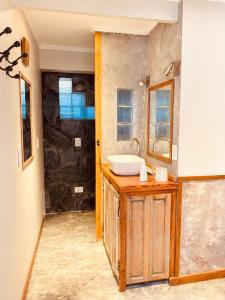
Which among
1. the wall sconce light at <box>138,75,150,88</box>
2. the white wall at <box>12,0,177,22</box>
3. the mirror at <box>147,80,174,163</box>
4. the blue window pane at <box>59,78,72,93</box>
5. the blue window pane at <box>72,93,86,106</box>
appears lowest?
the mirror at <box>147,80,174,163</box>

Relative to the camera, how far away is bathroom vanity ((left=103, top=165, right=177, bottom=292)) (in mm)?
2115

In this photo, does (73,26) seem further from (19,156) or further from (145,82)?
(19,156)

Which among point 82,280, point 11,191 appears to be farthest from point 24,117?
point 82,280

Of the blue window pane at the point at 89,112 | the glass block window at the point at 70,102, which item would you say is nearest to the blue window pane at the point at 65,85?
the glass block window at the point at 70,102

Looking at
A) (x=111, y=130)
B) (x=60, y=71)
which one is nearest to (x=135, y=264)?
(x=111, y=130)

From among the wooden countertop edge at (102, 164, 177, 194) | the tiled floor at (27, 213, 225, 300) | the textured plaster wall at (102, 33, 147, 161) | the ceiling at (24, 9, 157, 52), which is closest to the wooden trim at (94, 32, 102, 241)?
the textured plaster wall at (102, 33, 147, 161)

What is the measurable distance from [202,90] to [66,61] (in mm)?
2157

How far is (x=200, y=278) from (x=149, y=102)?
73.8 inches

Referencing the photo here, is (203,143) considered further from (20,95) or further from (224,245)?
(20,95)

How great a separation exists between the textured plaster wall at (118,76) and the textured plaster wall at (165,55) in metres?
0.14

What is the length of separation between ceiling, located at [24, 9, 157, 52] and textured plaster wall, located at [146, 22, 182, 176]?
0.57 ft

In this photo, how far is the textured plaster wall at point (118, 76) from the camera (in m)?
2.93

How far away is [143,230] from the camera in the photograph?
7.11 feet

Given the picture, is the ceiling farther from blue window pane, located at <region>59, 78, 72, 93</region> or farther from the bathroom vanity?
the bathroom vanity
